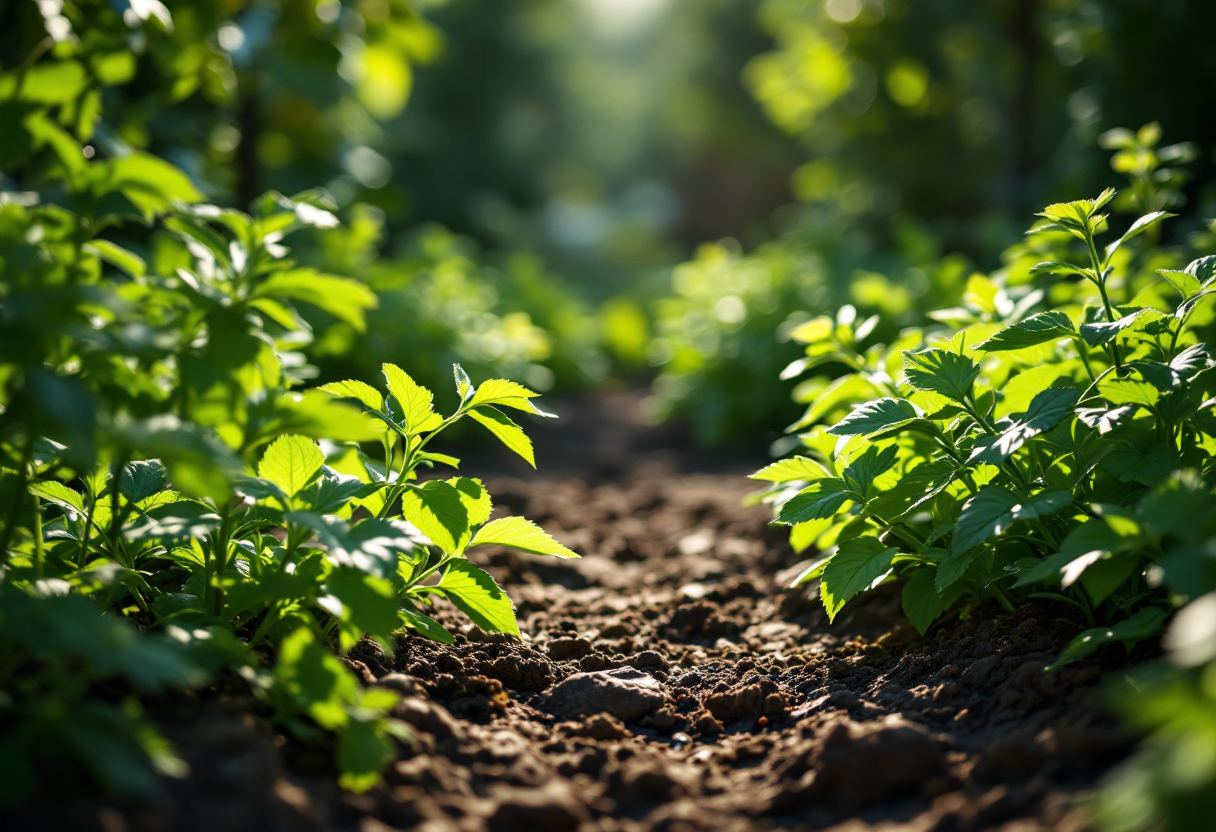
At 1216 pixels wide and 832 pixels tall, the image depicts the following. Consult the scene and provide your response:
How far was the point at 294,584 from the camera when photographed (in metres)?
1.65

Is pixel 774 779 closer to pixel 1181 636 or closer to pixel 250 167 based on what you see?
pixel 1181 636

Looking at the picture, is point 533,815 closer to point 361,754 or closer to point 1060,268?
point 361,754

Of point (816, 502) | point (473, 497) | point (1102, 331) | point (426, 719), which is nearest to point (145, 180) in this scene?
point (473, 497)

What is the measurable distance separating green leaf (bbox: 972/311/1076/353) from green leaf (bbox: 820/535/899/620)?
1.78 feet

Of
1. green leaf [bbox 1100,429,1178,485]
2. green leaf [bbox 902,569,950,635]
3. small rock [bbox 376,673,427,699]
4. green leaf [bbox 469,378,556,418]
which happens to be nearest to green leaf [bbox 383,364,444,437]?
green leaf [bbox 469,378,556,418]

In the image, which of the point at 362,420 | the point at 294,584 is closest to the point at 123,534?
the point at 294,584

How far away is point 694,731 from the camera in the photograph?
1.96 metres

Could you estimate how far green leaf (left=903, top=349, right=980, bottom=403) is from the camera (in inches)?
75.2

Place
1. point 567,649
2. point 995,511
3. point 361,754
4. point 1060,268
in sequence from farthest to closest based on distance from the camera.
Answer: point 567,649, point 1060,268, point 995,511, point 361,754

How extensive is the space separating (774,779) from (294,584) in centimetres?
102

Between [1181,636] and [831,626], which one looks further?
[831,626]

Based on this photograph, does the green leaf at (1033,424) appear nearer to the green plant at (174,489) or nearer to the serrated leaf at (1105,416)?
the serrated leaf at (1105,416)

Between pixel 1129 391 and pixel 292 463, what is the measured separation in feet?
5.90

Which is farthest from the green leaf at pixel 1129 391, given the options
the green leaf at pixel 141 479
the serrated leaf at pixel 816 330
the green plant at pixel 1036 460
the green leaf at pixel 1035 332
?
the green leaf at pixel 141 479
